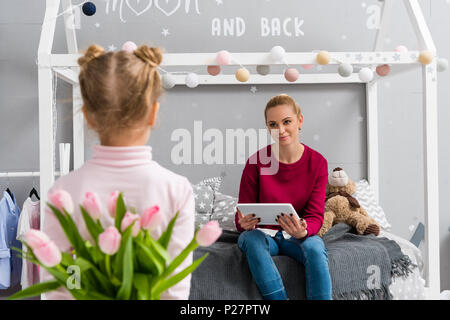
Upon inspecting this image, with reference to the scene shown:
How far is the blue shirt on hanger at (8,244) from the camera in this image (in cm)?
185

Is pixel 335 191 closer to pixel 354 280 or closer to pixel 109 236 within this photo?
pixel 354 280

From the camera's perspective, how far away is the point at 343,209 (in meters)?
1.84

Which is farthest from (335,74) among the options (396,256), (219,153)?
(396,256)

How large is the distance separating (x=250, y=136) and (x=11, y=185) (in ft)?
4.17

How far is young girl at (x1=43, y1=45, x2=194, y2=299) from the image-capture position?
662 mm

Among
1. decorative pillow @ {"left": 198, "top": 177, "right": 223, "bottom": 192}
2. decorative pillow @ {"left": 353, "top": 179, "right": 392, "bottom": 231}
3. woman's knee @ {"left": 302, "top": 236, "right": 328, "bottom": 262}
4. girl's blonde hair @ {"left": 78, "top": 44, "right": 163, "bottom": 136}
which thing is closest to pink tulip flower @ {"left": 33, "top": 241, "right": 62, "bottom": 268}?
girl's blonde hair @ {"left": 78, "top": 44, "right": 163, "bottom": 136}

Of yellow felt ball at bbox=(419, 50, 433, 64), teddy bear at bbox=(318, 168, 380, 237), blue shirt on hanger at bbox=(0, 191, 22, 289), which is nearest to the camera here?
yellow felt ball at bbox=(419, 50, 433, 64)

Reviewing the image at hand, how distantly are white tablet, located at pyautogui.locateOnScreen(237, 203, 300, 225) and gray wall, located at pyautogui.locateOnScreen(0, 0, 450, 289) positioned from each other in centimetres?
83

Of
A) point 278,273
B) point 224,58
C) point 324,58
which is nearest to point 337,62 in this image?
point 324,58

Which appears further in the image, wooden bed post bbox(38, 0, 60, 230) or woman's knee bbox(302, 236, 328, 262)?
wooden bed post bbox(38, 0, 60, 230)

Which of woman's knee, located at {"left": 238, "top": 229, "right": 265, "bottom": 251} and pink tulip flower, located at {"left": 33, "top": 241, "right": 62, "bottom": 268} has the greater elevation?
pink tulip flower, located at {"left": 33, "top": 241, "right": 62, "bottom": 268}

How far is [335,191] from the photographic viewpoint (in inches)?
77.8

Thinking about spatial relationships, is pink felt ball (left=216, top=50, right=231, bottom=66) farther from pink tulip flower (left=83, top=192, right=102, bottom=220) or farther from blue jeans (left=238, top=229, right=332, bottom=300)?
pink tulip flower (left=83, top=192, right=102, bottom=220)
